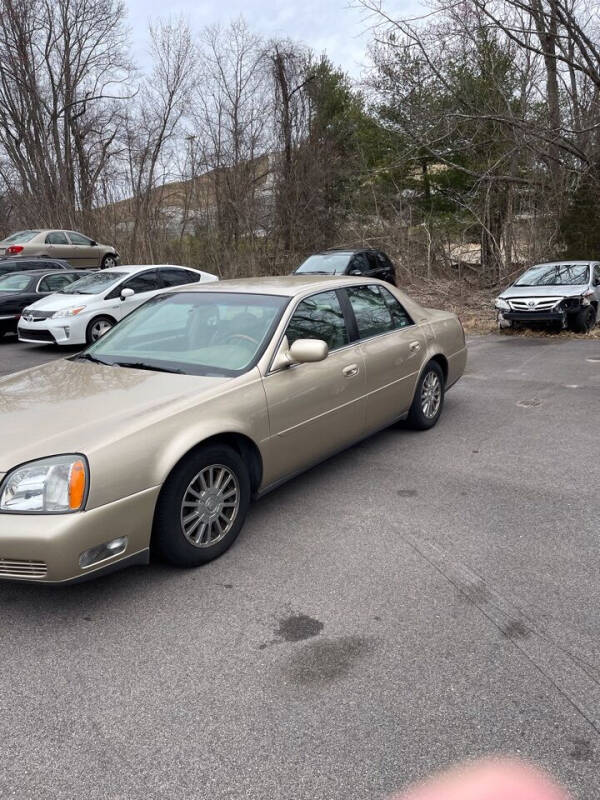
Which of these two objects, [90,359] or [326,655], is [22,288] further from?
[326,655]

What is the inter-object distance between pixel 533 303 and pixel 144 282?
7.41 meters

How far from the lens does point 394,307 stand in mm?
5668

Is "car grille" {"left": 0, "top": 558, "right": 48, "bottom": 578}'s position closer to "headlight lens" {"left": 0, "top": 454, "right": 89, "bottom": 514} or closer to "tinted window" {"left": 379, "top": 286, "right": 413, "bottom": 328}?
"headlight lens" {"left": 0, "top": 454, "right": 89, "bottom": 514}

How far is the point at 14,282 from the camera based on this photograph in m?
13.8

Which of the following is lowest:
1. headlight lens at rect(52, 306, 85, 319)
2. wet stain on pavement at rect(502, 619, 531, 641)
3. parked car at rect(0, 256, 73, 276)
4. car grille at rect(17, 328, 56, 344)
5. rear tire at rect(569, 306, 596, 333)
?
wet stain on pavement at rect(502, 619, 531, 641)

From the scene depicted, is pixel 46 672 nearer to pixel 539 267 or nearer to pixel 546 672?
pixel 546 672

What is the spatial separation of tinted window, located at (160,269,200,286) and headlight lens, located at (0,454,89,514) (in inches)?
387

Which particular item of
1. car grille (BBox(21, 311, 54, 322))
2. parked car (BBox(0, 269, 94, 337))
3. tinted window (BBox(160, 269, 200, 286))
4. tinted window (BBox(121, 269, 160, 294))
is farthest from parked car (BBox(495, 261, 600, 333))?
parked car (BBox(0, 269, 94, 337))

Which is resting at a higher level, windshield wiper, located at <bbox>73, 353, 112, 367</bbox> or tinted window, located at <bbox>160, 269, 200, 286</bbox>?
tinted window, located at <bbox>160, 269, 200, 286</bbox>

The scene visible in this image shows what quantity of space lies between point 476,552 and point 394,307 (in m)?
2.61

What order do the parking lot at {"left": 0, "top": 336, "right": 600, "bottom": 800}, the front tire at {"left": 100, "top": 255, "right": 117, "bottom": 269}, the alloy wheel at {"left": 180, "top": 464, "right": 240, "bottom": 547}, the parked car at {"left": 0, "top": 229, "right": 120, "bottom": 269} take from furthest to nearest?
the front tire at {"left": 100, "top": 255, "right": 117, "bottom": 269} < the parked car at {"left": 0, "top": 229, "right": 120, "bottom": 269} < the alloy wheel at {"left": 180, "top": 464, "right": 240, "bottom": 547} < the parking lot at {"left": 0, "top": 336, "right": 600, "bottom": 800}

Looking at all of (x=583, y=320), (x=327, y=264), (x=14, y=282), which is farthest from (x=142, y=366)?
(x=327, y=264)

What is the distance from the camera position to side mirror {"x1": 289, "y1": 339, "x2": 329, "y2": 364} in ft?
13.2

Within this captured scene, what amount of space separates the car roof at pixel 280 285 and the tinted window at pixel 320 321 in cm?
10
